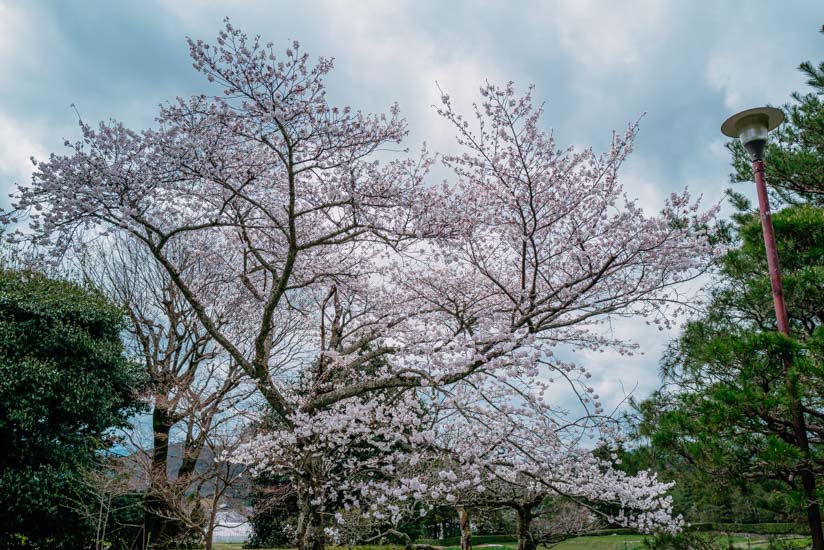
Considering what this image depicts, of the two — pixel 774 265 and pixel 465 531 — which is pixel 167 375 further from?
pixel 774 265

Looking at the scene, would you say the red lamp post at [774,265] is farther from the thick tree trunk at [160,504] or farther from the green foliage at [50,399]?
the green foliage at [50,399]

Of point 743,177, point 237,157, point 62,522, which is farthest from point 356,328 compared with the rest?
point 743,177

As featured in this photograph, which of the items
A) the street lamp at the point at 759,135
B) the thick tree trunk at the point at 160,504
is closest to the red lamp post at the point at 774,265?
the street lamp at the point at 759,135

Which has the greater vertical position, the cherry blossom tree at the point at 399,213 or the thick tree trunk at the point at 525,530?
the cherry blossom tree at the point at 399,213

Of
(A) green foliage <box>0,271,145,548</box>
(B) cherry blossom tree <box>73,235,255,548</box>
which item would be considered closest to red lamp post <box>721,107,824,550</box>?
(B) cherry blossom tree <box>73,235,255,548</box>

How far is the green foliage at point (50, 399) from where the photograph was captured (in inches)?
290

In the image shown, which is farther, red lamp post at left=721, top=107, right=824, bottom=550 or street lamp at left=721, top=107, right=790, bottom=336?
street lamp at left=721, top=107, right=790, bottom=336

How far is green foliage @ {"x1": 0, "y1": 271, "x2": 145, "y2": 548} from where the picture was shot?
24.2 ft

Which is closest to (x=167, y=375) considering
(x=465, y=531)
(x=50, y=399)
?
(x=50, y=399)

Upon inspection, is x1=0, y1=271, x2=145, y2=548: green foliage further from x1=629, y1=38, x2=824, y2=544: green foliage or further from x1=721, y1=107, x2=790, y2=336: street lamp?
x1=721, y1=107, x2=790, y2=336: street lamp

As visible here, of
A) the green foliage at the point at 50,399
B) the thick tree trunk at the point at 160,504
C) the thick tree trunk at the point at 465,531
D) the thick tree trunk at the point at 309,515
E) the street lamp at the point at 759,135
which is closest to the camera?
the street lamp at the point at 759,135

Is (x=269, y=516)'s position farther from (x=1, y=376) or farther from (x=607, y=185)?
(x=607, y=185)

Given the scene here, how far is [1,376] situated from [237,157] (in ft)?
16.9

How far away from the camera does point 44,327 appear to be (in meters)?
7.91
